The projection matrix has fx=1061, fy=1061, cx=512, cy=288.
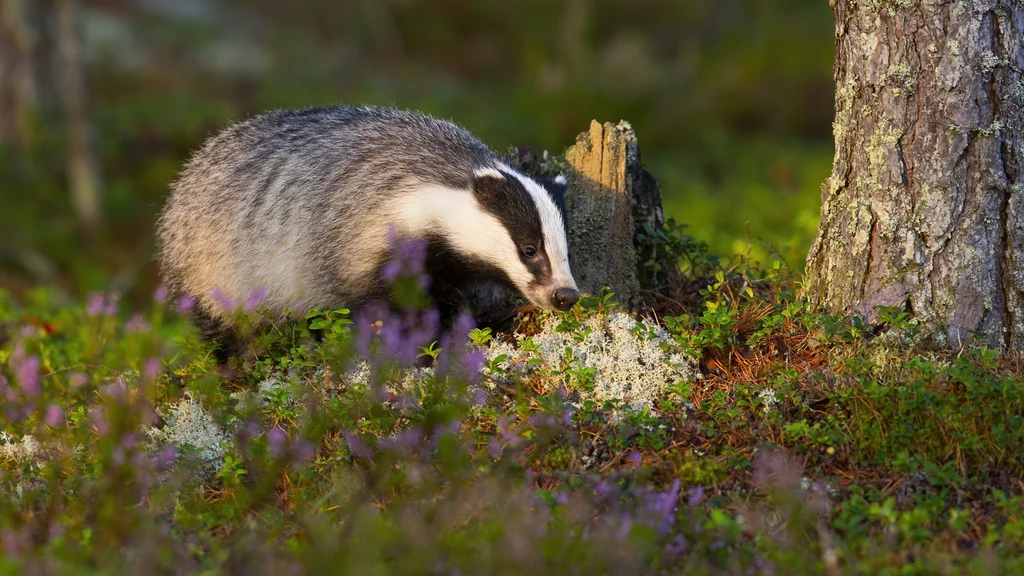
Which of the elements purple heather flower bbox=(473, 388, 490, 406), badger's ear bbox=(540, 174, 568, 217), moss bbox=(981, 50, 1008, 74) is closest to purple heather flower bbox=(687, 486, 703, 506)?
purple heather flower bbox=(473, 388, 490, 406)

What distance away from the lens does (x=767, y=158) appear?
11.7 meters

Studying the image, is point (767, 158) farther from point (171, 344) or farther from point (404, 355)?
point (404, 355)

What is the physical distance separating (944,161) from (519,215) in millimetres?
1727

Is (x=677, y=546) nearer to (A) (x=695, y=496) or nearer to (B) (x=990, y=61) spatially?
(A) (x=695, y=496)

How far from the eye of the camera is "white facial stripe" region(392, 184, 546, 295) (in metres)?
4.69

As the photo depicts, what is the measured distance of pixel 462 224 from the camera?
479 cm

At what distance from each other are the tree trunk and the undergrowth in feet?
0.61

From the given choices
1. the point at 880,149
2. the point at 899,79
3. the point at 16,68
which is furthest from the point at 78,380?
the point at 16,68

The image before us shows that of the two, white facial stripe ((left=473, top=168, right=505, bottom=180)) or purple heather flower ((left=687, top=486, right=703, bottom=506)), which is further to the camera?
white facial stripe ((left=473, top=168, right=505, bottom=180))

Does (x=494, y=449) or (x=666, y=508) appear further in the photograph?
(x=494, y=449)

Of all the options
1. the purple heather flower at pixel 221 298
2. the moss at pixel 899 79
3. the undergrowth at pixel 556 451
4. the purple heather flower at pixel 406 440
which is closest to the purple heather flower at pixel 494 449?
the undergrowth at pixel 556 451

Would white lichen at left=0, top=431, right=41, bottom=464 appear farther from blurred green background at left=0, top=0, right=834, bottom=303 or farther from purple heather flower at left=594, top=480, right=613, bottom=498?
blurred green background at left=0, top=0, right=834, bottom=303

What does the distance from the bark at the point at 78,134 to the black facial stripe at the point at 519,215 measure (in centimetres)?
693

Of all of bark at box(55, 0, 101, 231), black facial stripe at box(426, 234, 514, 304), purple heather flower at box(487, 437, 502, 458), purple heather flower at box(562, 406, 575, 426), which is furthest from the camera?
bark at box(55, 0, 101, 231)
